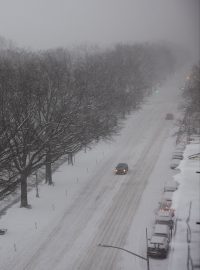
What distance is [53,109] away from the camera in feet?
155

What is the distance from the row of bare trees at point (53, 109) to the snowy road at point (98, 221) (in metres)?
4.22

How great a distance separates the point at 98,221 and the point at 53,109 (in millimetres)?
13636

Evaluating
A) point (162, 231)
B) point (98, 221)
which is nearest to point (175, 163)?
point (98, 221)

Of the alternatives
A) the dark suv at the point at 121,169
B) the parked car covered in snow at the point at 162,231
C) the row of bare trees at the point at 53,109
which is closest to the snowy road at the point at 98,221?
the dark suv at the point at 121,169

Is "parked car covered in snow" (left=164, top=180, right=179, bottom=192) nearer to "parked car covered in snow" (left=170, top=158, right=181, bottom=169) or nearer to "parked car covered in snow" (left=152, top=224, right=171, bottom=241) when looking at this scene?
"parked car covered in snow" (left=170, top=158, right=181, bottom=169)

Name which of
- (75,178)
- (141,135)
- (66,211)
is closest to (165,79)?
(141,135)

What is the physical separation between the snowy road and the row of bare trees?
4224 millimetres

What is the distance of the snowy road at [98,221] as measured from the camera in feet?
106

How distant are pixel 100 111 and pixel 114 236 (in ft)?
110

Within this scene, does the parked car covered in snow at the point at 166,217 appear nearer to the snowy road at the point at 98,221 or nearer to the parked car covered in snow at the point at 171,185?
the snowy road at the point at 98,221

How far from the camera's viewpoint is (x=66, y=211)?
41531 millimetres

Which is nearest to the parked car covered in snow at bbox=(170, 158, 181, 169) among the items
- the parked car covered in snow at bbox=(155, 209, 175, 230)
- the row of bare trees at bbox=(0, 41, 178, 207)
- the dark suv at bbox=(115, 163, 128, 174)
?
the dark suv at bbox=(115, 163, 128, 174)

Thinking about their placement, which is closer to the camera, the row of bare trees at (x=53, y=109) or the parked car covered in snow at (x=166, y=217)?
the parked car covered in snow at (x=166, y=217)

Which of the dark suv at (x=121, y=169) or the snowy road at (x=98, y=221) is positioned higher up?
the dark suv at (x=121, y=169)
